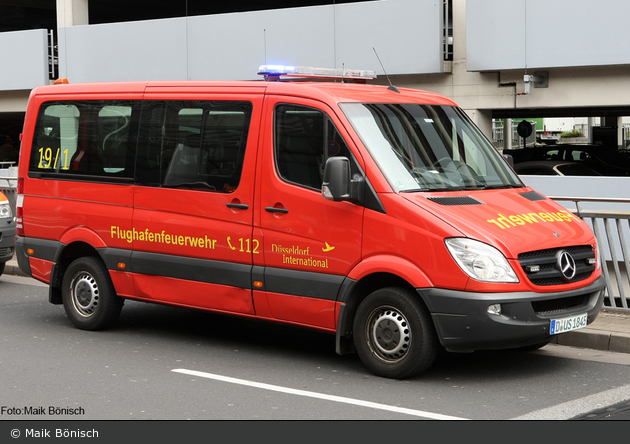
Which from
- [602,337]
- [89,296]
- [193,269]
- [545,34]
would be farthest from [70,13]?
[602,337]

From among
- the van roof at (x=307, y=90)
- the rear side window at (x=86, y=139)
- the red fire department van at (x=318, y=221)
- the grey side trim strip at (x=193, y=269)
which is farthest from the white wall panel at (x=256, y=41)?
the grey side trim strip at (x=193, y=269)

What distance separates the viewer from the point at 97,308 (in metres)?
8.50

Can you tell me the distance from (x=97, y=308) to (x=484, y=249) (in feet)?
13.3

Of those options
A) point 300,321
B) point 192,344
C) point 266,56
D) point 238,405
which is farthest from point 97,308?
point 266,56

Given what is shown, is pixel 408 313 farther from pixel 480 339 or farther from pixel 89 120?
pixel 89 120

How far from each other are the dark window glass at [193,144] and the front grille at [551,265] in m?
2.47

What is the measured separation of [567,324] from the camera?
658 cm

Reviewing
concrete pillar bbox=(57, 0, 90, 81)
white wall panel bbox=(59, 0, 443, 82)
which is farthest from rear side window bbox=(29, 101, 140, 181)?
concrete pillar bbox=(57, 0, 90, 81)

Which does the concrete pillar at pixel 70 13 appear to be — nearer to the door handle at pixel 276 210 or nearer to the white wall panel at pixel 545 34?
the white wall panel at pixel 545 34

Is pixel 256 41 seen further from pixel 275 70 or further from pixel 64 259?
pixel 275 70

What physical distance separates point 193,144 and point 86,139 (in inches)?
58.4

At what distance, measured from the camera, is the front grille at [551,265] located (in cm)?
634

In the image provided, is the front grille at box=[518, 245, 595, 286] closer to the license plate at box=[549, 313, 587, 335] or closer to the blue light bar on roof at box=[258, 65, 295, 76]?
the license plate at box=[549, 313, 587, 335]

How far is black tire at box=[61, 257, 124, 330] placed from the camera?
27.7 feet
